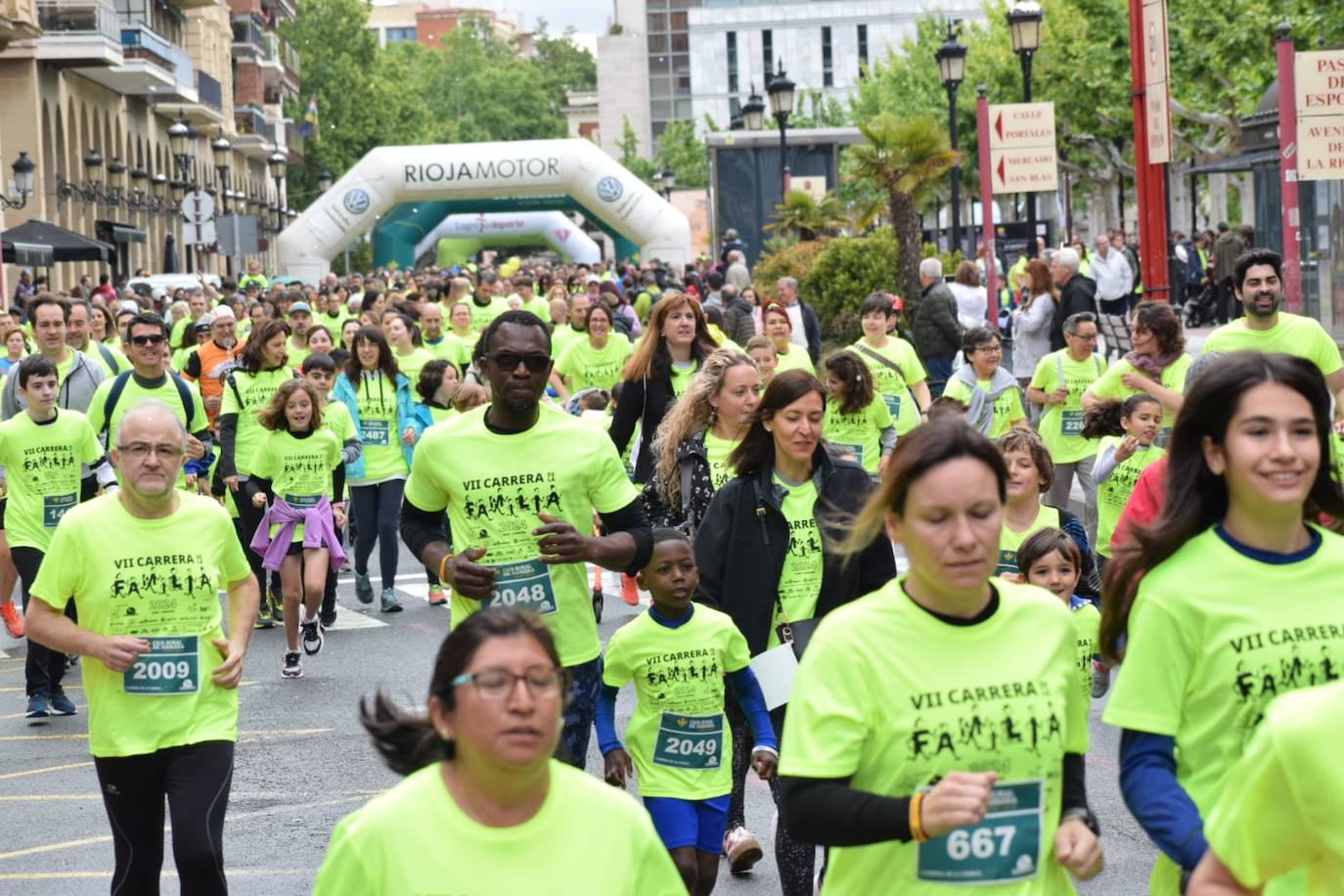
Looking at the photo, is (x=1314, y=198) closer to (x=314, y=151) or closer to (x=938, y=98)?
Answer: (x=938, y=98)

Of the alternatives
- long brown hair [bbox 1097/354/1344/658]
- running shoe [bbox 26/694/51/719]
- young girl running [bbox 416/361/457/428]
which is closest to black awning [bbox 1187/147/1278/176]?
young girl running [bbox 416/361/457/428]

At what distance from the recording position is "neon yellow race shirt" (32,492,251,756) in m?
6.23

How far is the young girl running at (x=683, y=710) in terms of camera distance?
259 inches

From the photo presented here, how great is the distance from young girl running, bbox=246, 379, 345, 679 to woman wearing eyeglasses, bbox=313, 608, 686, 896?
29.9 ft

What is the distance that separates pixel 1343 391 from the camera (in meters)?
10.0

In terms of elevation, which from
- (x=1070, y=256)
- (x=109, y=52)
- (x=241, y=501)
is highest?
(x=109, y=52)

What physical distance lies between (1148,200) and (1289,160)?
Result: 3.42m

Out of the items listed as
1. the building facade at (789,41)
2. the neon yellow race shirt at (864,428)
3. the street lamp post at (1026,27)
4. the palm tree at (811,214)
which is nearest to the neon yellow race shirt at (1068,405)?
the neon yellow race shirt at (864,428)

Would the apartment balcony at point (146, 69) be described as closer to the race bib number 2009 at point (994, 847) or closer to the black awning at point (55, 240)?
the black awning at point (55, 240)

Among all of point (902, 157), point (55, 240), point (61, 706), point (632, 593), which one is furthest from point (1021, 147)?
point (55, 240)

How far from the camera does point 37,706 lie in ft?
36.6

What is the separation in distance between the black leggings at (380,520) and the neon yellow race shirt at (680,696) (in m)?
7.95

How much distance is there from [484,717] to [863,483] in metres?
3.59

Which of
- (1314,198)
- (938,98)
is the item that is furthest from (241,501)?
(938,98)
